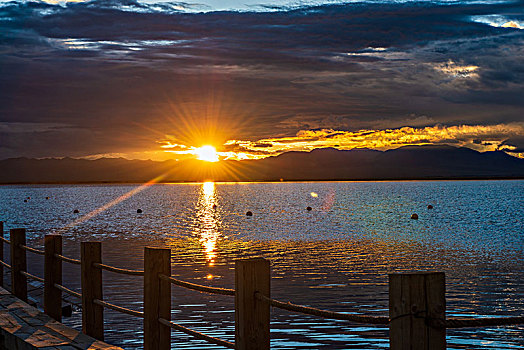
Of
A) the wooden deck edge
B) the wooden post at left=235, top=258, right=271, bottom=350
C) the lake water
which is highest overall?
the wooden post at left=235, top=258, right=271, bottom=350

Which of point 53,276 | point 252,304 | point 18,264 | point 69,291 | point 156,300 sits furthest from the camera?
point 18,264

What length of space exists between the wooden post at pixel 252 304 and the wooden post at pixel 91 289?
3.86 metres

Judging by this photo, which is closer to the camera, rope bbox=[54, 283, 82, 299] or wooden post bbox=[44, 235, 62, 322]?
rope bbox=[54, 283, 82, 299]

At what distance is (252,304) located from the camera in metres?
6.10

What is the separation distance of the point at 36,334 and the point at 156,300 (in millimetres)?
2409

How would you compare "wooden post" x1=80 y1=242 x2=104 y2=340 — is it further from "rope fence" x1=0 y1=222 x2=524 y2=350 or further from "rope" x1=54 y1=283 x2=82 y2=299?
"rope" x1=54 y1=283 x2=82 y2=299

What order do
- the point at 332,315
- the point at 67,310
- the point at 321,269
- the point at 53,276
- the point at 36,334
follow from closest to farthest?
the point at 332,315 < the point at 36,334 < the point at 53,276 < the point at 67,310 < the point at 321,269

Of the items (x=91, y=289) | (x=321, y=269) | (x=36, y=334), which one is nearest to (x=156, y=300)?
(x=91, y=289)

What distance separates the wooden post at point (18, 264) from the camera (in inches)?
502

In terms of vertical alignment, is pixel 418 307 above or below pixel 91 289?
above

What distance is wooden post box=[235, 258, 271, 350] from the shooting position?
6.05 meters

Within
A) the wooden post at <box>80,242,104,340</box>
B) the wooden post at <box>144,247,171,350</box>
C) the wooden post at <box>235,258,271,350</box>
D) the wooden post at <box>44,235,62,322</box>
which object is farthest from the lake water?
the wooden post at <box>235,258,271,350</box>

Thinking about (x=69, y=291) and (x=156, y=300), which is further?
(x=69, y=291)

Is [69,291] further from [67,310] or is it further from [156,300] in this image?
[67,310]
